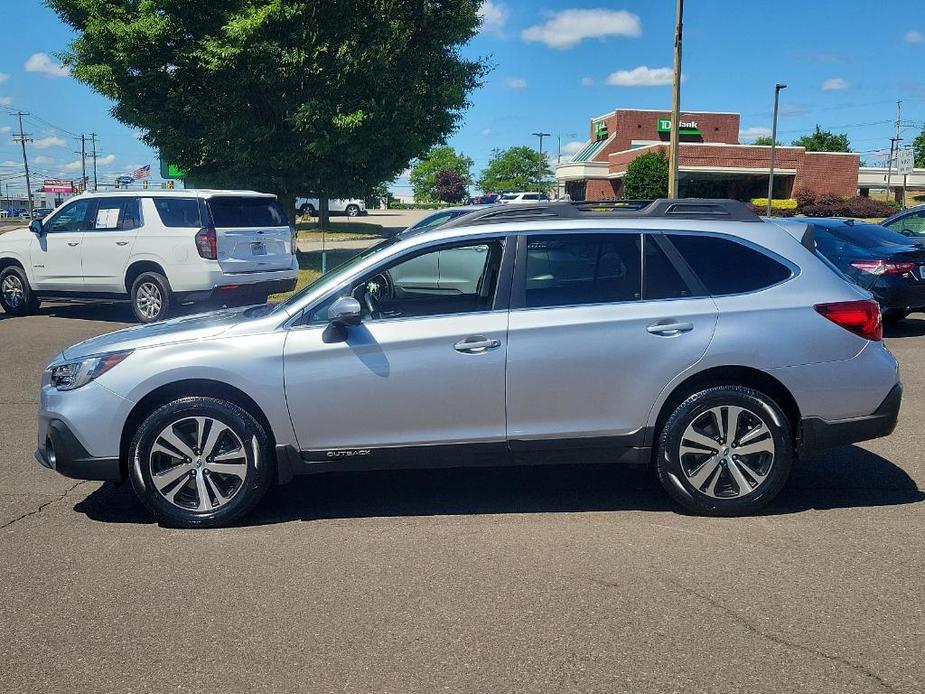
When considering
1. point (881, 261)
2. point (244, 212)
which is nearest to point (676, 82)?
point (881, 261)

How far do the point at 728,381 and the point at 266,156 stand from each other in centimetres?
1740

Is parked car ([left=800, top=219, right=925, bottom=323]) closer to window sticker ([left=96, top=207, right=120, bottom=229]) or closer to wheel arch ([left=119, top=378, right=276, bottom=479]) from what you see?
wheel arch ([left=119, top=378, right=276, bottom=479])

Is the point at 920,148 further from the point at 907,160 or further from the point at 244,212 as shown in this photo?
the point at 244,212

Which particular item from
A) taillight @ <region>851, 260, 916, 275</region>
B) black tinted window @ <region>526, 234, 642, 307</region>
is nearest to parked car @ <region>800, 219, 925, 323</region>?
taillight @ <region>851, 260, 916, 275</region>

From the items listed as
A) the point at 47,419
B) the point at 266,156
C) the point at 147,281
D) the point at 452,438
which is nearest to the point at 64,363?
the point at 47,419

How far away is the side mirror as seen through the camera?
4.77m

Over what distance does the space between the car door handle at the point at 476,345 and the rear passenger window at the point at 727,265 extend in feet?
4.20

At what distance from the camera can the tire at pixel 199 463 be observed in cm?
483

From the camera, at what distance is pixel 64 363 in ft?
16.5

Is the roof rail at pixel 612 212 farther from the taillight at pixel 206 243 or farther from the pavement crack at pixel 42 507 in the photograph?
the taillight at pixel 206 243

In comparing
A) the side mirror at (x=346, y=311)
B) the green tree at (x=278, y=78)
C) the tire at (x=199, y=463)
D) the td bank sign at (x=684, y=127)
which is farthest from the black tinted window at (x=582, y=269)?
the td bank sign at (x=684, y=127)

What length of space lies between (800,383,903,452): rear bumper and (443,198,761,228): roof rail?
1.29 m

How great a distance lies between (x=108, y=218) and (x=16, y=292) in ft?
7.90

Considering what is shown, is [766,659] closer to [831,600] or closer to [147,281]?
[831,600]
